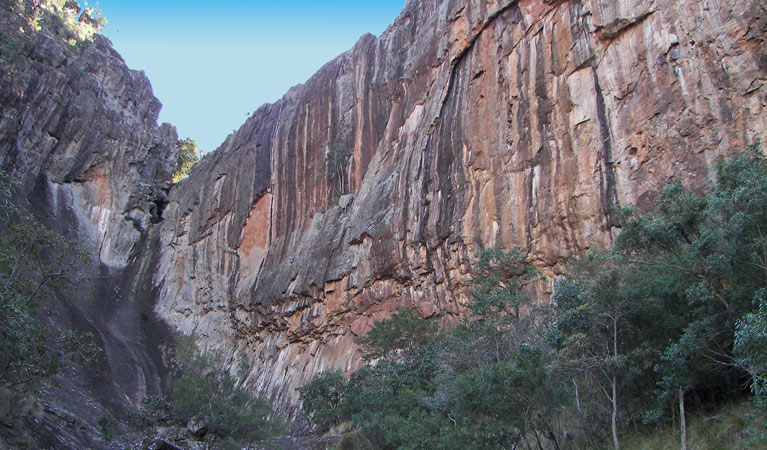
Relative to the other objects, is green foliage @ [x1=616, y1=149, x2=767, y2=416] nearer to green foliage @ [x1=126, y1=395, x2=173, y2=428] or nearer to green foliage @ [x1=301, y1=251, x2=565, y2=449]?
green foliage @ [x1=301, y1=251, x2=565, y2=449]

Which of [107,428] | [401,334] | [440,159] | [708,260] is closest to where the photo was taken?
[708,260]

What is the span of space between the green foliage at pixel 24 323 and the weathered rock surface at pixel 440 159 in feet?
56.7

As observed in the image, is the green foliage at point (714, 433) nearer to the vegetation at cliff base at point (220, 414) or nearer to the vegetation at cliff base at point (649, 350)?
the vegetation at cliff base at point (649, 350)

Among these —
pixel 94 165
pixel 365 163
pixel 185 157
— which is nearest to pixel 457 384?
pixel 365 163

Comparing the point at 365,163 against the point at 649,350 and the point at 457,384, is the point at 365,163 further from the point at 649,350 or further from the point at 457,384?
the point at 649,350

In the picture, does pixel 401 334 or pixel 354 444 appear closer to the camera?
pixel 354 444

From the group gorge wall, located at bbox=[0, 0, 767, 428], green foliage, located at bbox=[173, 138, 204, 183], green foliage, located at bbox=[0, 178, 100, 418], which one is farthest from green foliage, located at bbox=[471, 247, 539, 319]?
green foliage, located at bbox=[173, 138, 204, 183]

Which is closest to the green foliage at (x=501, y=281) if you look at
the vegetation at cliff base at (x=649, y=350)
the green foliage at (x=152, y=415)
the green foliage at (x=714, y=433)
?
the vegetation at cliff base at (x=649, y=350)

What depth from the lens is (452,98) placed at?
99.5ft

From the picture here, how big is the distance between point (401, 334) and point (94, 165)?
38.2 metres

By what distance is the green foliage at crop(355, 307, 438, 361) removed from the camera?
88.2 ft

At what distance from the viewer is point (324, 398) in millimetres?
27688

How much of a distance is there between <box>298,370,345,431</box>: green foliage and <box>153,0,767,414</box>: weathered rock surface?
14.1 feet

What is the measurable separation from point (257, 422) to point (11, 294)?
11401mm
